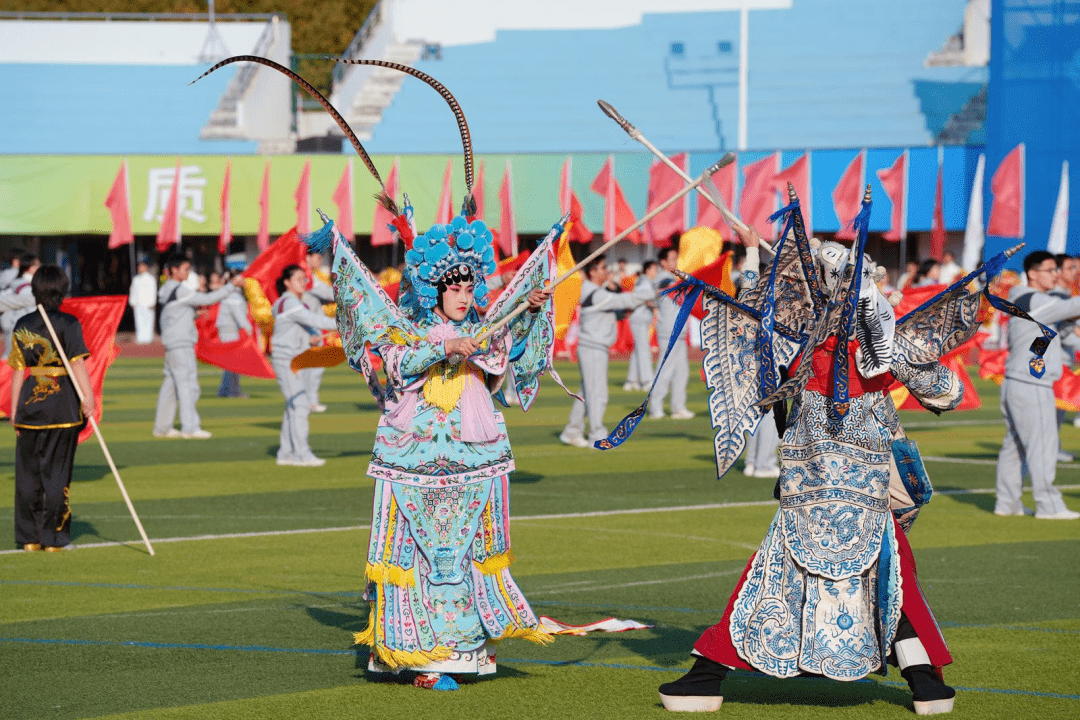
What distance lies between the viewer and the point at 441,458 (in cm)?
661

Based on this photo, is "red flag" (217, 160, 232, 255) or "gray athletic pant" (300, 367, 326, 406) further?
"red flag" (217, 160, 232, 255)

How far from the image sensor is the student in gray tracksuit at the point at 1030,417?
436 inches

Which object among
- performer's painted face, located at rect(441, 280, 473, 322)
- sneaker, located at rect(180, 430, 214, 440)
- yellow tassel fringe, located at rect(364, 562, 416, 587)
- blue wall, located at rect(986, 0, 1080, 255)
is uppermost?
blue wall, located at rect(986, 0, 1080, 255)

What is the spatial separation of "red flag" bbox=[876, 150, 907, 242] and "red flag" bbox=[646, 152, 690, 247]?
4.30 meters

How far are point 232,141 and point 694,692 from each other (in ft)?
114

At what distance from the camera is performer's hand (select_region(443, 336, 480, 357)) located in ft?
21.1

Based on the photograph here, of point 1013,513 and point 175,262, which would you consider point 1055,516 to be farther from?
point 175,262

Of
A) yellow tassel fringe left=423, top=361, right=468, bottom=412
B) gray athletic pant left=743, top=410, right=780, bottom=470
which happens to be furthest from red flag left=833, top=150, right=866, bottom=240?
yellow tassel fringe left=423, top=361, right=468, bottom=412

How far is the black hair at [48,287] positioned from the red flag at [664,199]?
69.5 feet

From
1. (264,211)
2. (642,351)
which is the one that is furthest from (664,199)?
(642,351)

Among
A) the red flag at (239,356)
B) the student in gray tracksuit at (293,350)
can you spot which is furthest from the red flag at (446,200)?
the student in gray tracksuit at (293,350)

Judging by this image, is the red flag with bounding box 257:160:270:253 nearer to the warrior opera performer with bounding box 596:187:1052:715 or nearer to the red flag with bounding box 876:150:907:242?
the red flag with bounding box 876:150:907:242

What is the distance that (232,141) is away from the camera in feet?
128

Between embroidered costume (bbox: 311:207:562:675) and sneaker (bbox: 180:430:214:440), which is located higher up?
embroidered costume (bbox: 311:207:562:675)
